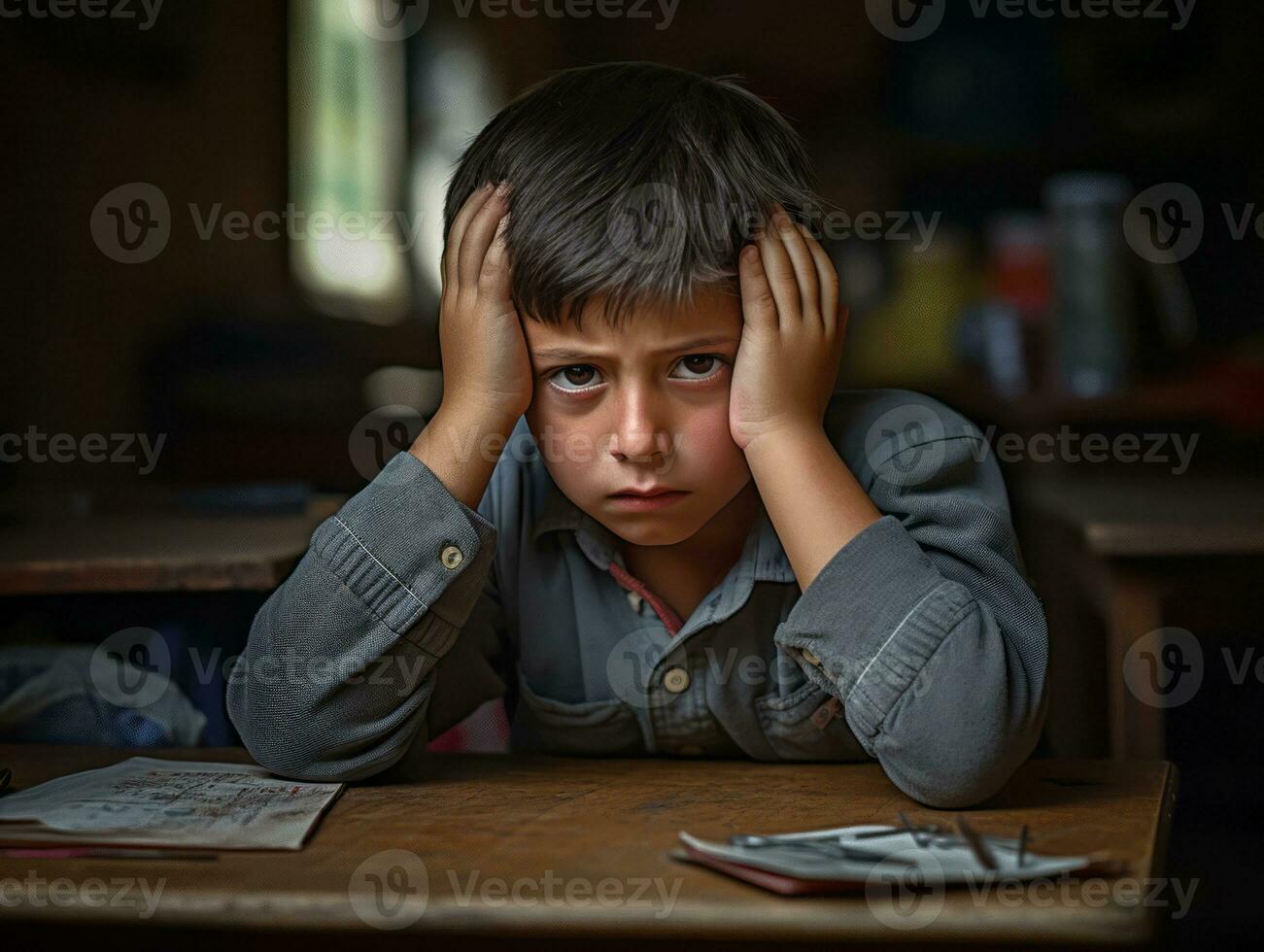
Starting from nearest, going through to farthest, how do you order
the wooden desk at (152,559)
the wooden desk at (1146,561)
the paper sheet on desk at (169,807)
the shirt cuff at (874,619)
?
the paper sheet on desk at (169,807)
the shirt cuff at (874,619)
the wooden desk at (152,559)
the wooden desk at (1146,561)

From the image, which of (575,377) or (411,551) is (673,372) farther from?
(411,551)

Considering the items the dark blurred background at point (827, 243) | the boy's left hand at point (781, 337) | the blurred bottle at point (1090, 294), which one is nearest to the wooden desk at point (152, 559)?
the dark blurred background at point (827, 243)

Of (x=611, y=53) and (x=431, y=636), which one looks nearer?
(x=431, y=636)

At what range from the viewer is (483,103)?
421 centimetres

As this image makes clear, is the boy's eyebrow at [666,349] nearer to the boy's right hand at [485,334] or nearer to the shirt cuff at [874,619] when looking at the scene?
the boy's right hand at [485,334]

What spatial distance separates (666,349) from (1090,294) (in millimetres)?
2197

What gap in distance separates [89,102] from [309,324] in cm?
102

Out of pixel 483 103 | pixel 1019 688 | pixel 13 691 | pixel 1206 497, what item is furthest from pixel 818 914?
pixel 483 103

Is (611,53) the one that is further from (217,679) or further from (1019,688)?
(1019,688)

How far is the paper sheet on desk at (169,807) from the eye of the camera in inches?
35.1

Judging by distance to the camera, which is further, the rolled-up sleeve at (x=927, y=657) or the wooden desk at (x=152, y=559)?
the wooden desk at (x=152, y=559)

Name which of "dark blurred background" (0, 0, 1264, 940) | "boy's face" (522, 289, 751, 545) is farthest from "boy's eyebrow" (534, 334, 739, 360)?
"dark blurred background" (0, 0, 1264, 940)

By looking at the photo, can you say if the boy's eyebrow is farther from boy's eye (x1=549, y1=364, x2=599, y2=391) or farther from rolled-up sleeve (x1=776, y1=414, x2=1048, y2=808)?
rolled-up sleeve (x1=776, y1=414, x2=1048, y2=808)

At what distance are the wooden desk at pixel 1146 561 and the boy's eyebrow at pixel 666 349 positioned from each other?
2.55ft
